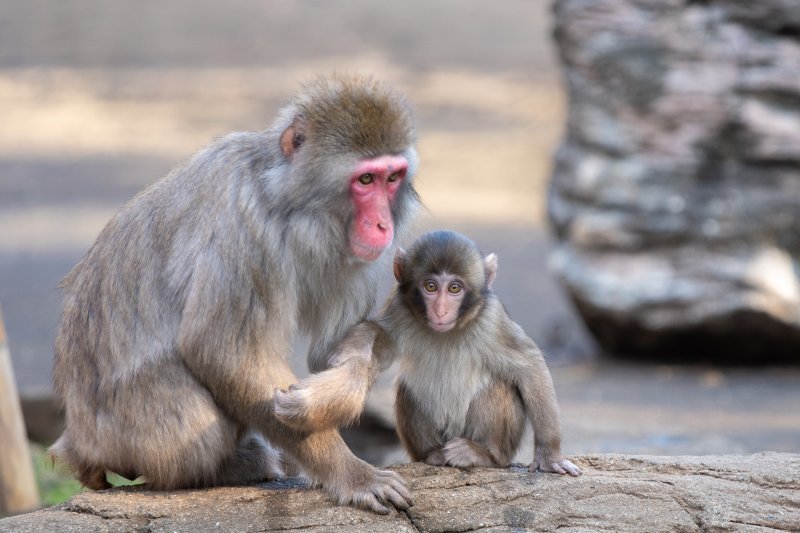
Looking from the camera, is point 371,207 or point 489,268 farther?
point 489,268

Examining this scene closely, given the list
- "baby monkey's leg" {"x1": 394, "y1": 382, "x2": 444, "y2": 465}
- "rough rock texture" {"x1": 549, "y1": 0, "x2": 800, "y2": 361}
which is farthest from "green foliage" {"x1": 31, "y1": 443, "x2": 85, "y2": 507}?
"rough rock texture" {"x1": 549, "y1": 0, "x2": 800, "y2": 361}

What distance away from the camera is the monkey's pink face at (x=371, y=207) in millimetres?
4746

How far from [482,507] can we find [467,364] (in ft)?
1.97

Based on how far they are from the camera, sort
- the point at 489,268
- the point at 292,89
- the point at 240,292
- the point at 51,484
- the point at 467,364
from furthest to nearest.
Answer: the point at 51,484
the point at 292,89
the point at 489,268
the point at 467,364
the point at 240,292

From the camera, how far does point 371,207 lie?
476cm

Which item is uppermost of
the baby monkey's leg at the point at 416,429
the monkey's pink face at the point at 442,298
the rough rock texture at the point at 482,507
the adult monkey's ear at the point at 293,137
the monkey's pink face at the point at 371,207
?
the adult monkey's ear at the point at 293,137

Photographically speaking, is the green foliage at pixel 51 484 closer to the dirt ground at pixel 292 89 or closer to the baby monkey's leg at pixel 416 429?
the dirt ground at pixel 292 89

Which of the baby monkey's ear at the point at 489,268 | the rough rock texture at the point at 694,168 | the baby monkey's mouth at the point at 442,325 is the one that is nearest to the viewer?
the baby monkey's mouth at the point at 442,325

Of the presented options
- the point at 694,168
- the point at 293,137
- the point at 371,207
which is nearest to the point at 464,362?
the point at 371,207

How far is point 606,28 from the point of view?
10.2 meters

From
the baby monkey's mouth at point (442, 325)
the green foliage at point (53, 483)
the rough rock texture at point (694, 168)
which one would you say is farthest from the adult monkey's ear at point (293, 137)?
the rough rock texture at point (694, 168)

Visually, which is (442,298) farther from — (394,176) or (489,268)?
(394,176)

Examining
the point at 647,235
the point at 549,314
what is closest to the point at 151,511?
the point at 647,235

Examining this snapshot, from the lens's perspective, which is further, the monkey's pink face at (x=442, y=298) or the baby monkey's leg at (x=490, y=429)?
the baby monkey's leg at (x=490, y=429)
